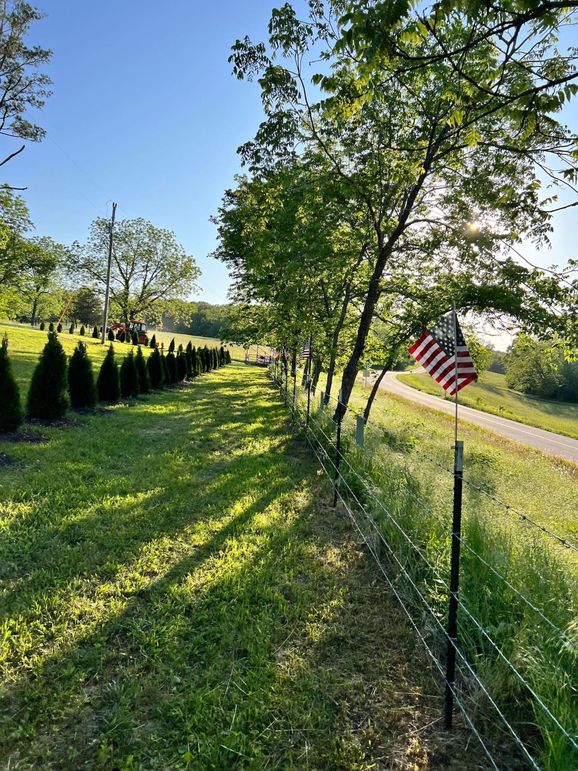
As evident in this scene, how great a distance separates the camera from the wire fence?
201 cm

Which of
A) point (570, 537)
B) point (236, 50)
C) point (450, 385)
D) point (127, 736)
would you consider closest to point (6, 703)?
point (127, 736)

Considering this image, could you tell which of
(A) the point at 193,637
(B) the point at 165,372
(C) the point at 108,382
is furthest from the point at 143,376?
(A) the point at 193,637

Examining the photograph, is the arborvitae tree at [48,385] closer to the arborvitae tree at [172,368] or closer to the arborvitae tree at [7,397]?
the arborvitae tree at [7,397]

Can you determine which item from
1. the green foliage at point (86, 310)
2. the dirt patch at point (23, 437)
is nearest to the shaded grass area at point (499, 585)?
the dirt patch at point (23, 437)

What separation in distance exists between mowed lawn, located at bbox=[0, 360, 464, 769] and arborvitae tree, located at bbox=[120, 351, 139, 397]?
262 inches

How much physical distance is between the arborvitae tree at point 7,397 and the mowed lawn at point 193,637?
1.33 m

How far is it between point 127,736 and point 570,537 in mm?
5665

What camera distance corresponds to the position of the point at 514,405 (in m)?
38.8

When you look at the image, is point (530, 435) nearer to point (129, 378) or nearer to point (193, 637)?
point (129, 378)

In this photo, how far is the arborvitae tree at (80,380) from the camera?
357 inches

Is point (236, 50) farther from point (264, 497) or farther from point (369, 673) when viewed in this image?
point (369, 673)

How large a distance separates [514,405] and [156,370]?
119 feet

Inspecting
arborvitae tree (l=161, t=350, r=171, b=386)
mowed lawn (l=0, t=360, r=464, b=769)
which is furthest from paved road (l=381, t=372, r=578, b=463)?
mowed lawn (l=0, t=360, r=464, b=769)

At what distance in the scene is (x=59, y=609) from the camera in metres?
2.87
